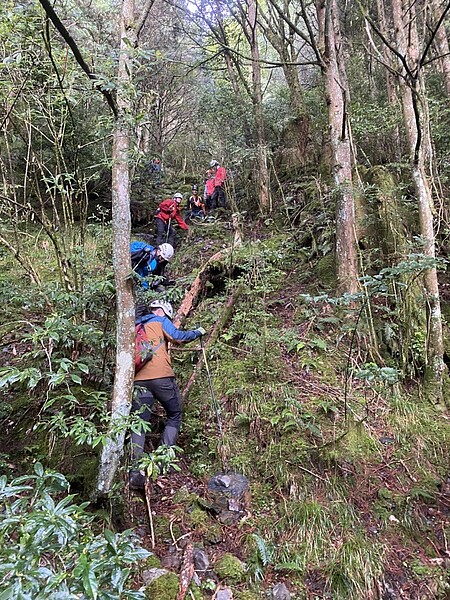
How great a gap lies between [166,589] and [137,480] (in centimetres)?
101

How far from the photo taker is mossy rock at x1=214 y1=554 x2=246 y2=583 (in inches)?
124

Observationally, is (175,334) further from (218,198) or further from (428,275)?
(218,198)

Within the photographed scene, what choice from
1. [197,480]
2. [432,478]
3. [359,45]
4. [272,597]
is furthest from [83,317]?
[359,45]

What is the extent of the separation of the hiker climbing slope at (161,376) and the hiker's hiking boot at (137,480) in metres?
0.27

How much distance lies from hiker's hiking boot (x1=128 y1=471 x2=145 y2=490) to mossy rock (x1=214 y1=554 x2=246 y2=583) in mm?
943

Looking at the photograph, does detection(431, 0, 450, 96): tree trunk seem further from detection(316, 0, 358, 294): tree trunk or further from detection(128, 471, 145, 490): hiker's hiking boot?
detection(128, 471, 145, 490): hiker's hiking boot

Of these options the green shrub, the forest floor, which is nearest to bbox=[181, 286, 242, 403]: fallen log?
the forest floor

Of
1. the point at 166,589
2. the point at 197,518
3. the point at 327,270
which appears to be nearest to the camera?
the point at 166,589

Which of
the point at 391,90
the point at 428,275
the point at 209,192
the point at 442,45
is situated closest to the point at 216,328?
the point at 428,275

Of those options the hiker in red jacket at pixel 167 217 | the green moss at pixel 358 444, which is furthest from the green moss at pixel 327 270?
the hiker in red jacket at pixel 167 217

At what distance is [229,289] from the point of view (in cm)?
630

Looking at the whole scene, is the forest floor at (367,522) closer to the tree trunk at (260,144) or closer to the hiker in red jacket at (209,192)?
the tree trunk at (260,144)

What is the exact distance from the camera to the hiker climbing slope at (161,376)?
4000mm

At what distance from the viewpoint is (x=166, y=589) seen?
2.85 m
